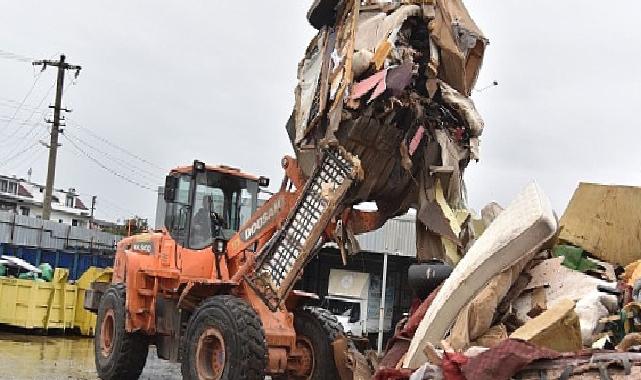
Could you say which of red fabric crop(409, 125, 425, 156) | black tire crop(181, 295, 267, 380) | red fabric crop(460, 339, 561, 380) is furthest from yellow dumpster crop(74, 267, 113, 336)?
red fabric crop(460, 339, 561, 380)

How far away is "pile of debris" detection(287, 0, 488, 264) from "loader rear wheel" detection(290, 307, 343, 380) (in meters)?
1.89

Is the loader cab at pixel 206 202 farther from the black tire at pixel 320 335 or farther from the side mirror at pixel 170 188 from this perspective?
the black tire at pixel 320 335

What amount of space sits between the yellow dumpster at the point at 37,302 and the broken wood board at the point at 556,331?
15467mm

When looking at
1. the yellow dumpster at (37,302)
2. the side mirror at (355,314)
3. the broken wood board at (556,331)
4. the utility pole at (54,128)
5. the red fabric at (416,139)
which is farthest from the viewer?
the utility pole at (54,128)

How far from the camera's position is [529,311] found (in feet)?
12.5

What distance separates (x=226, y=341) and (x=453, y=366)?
15.9ft

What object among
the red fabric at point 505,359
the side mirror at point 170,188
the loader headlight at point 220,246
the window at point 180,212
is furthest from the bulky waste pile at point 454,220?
the side mirror at point 170,188

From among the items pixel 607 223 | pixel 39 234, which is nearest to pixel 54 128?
pixel 39 234

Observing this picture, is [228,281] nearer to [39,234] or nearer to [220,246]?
[220,246]

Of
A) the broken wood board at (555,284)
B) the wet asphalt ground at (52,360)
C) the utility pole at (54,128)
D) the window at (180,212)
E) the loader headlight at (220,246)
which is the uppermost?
the utility pole at (54,128)

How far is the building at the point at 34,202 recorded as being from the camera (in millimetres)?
64125

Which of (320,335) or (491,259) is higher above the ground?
(491,259)

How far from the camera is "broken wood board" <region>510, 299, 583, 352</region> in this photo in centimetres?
317

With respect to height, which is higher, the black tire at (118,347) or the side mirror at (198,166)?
the side mirror at (198,166)
